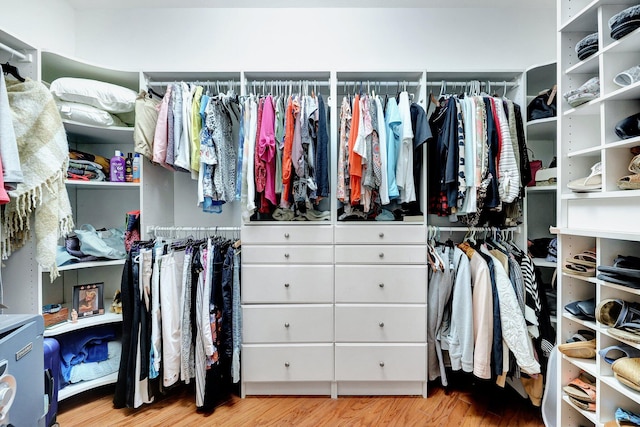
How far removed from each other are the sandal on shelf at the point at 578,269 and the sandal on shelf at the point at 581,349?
1.01 feet

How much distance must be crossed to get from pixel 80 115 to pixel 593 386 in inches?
117

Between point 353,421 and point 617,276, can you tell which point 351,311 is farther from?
point 617,276

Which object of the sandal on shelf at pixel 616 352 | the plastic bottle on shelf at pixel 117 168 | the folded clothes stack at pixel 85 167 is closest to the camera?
the sandal on shelf at pixel 616 352

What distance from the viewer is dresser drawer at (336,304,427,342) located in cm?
178

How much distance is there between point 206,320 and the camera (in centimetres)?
165

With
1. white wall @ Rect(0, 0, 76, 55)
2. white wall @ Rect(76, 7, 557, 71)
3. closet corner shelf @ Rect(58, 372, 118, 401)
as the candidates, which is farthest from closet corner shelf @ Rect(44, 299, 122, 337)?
white wall @ Rect(76, 7, 557, 71)

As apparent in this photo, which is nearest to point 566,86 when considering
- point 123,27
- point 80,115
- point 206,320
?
point 206,320

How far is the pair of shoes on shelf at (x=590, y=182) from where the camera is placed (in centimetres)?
120

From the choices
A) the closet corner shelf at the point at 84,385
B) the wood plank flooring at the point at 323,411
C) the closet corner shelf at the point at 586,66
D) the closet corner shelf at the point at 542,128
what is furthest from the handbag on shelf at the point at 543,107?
the closet corner shelf at the point at 84,385

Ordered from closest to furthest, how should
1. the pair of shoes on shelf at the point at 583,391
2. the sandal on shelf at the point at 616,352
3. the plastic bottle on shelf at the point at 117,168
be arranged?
the sandal on shelf at the point at 616,352
the pair of shoes on shelf at the point at 583,391
the plastic bottle on shelf at the point at 117,168

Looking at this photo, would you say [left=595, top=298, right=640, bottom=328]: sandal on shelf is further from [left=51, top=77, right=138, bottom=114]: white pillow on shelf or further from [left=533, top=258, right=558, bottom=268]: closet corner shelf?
[left=51, top=77, right=138, bottom=114]: white pillow on shelf

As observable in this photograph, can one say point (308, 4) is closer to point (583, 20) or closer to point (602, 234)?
point (583, 20)

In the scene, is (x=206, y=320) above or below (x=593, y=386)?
above

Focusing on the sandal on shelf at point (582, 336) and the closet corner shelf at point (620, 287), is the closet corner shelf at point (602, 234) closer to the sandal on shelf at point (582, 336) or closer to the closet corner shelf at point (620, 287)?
the closet corner shelf at point (620, 287)
